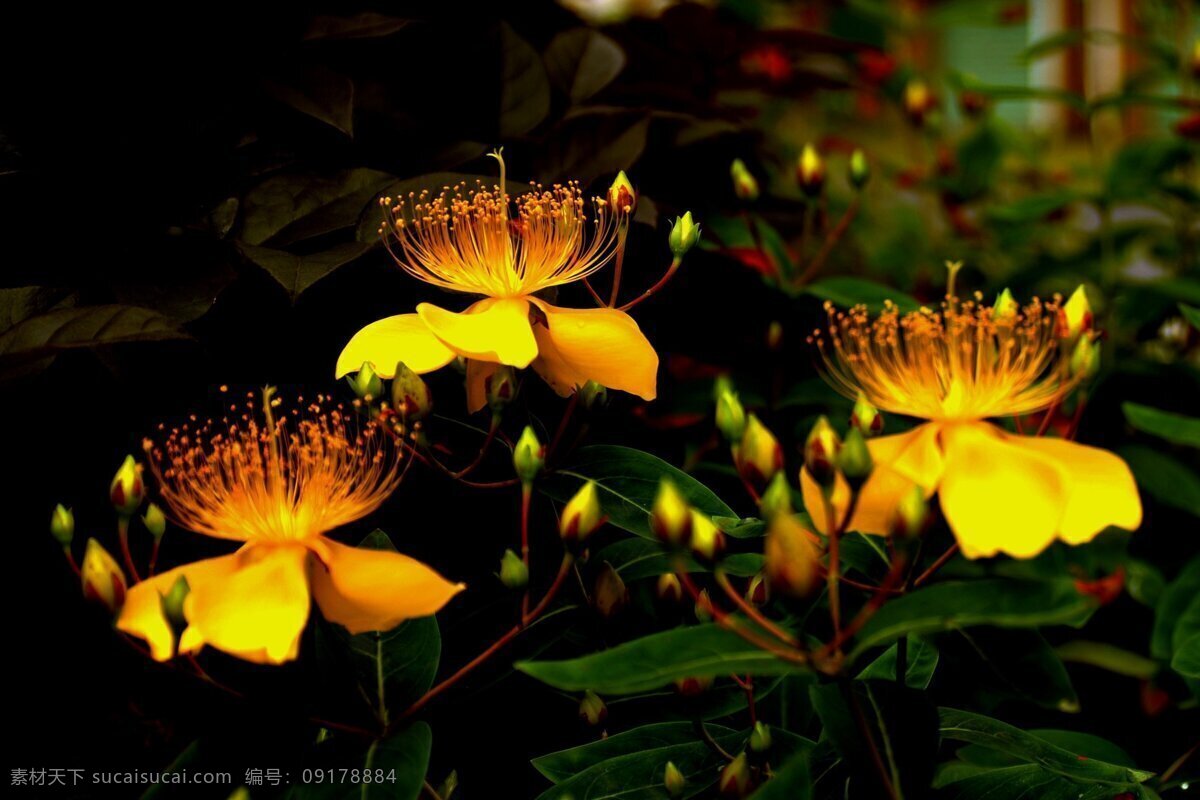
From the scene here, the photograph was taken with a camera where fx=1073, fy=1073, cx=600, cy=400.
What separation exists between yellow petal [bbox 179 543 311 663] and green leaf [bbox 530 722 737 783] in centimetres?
20

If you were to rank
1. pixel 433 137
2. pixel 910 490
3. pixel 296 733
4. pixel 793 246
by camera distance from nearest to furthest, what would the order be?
1. pixel 910 490
2. pixel 296 733
3. pixel 433 137
4. pixel 793 246

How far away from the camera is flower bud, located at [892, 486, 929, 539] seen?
1.83ft

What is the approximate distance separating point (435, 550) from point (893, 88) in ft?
4.42

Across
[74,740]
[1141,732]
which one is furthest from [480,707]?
[1141,732]

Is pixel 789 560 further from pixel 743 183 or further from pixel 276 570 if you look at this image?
pixel 743 183

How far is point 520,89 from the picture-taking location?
3.29ft

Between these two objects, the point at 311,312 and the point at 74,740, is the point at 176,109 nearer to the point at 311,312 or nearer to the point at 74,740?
the point at 311,312

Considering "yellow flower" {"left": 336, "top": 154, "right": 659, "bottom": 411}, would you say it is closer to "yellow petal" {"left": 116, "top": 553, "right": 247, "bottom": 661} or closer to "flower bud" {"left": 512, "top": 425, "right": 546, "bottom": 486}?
"flower bud" {"left": 512, "top": 425, "right": 546, "bottom": 486}

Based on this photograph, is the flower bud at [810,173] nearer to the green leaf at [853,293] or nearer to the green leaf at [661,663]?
the green leaf at [853,293]

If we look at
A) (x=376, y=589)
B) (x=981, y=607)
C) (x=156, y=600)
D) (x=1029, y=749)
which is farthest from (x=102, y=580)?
(x=1029, y=749)

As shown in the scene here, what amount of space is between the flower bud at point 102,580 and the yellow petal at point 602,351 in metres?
0.30

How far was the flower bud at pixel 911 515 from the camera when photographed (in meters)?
0.56

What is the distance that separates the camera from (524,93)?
3.28 ft

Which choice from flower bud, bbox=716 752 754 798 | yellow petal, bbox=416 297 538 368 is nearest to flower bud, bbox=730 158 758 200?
yellow petal, bbox=416 297 538 368
